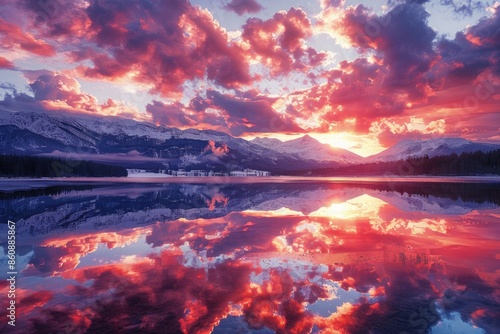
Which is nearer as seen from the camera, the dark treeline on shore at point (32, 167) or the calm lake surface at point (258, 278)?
the calm lake surface at point (258, 278)

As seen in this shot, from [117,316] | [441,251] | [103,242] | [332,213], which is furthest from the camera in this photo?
[332,213]

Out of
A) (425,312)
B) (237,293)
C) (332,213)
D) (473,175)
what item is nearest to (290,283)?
(237,293)

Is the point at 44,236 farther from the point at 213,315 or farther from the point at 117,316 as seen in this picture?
the point at 213,315

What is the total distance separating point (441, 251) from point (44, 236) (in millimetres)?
28263

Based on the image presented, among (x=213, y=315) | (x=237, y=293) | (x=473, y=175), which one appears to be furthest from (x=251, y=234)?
(x=473, y=175)

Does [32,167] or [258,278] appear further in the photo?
[32,167]

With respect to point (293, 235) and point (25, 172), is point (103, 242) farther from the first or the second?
point (25, 172)

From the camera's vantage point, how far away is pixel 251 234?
84.2 feet

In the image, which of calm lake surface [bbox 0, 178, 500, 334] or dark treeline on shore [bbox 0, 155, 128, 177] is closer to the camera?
calm lake surface [bbox 0, 178, 500, 334]

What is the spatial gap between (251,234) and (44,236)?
1617 centimetres

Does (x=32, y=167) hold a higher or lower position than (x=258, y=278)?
higher

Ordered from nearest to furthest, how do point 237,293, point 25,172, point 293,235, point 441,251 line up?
1. point 237,293
2. point 441,251
3. point 293,235
4. point 25,172

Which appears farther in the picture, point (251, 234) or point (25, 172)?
point (25, 172)

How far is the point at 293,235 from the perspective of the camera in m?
24.8
